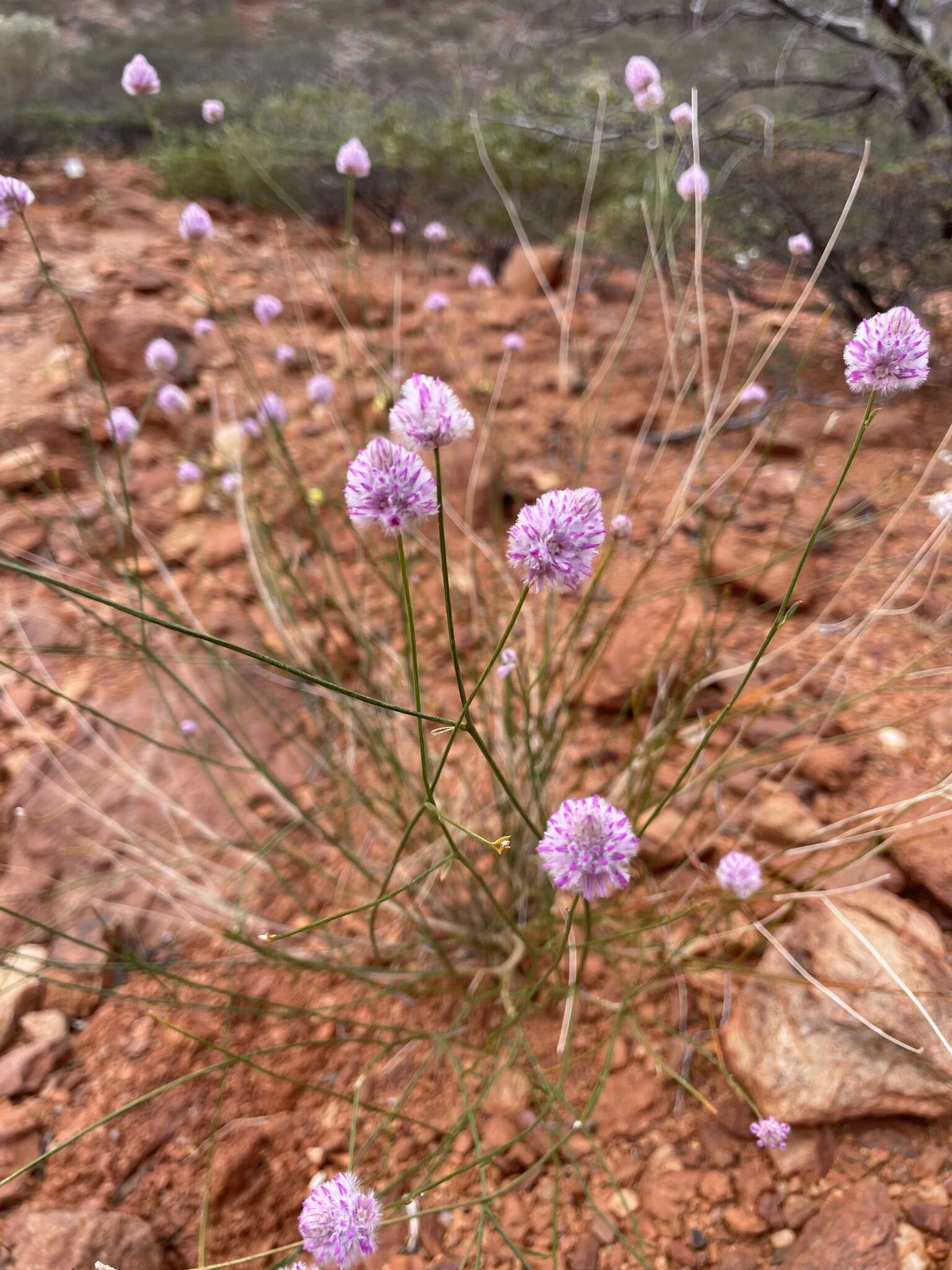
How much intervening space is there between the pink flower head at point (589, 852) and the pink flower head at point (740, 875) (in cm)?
39

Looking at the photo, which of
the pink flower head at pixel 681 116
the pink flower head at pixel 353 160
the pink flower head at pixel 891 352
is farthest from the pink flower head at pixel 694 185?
the pink flower head at pixel 891 352

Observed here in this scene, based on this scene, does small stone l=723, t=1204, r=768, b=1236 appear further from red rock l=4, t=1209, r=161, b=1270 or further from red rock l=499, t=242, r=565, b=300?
red rock l=499, t=242, r=565, b=300

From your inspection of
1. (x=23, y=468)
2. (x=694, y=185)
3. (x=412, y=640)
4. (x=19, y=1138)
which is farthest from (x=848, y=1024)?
(x=23, y=468)

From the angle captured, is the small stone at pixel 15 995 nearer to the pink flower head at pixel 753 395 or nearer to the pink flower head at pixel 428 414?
the pink flower head at pixel 428 414

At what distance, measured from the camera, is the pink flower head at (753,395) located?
176 centimetres

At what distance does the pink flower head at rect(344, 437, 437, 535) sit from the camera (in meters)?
0.64

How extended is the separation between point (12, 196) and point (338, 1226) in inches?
56.9

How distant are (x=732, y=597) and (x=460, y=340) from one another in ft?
6.06

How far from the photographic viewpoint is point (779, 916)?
48.0 inches

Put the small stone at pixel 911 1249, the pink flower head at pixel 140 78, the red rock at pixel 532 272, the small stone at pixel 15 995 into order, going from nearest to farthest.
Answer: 1. the small stone at pixel 911 1249
2. the small stone at pixel 15 995
3. the pink flower head at pixel 140 78
4. the red rock at pixel 532 272

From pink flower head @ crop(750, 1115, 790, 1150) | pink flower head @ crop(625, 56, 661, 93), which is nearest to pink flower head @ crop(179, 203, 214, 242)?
pink flower head @ crop(625, 56, 661, 93)

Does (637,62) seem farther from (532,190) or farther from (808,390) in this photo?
(532,190)

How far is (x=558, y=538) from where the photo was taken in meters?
0.63

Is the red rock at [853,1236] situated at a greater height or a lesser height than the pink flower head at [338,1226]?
lesser
